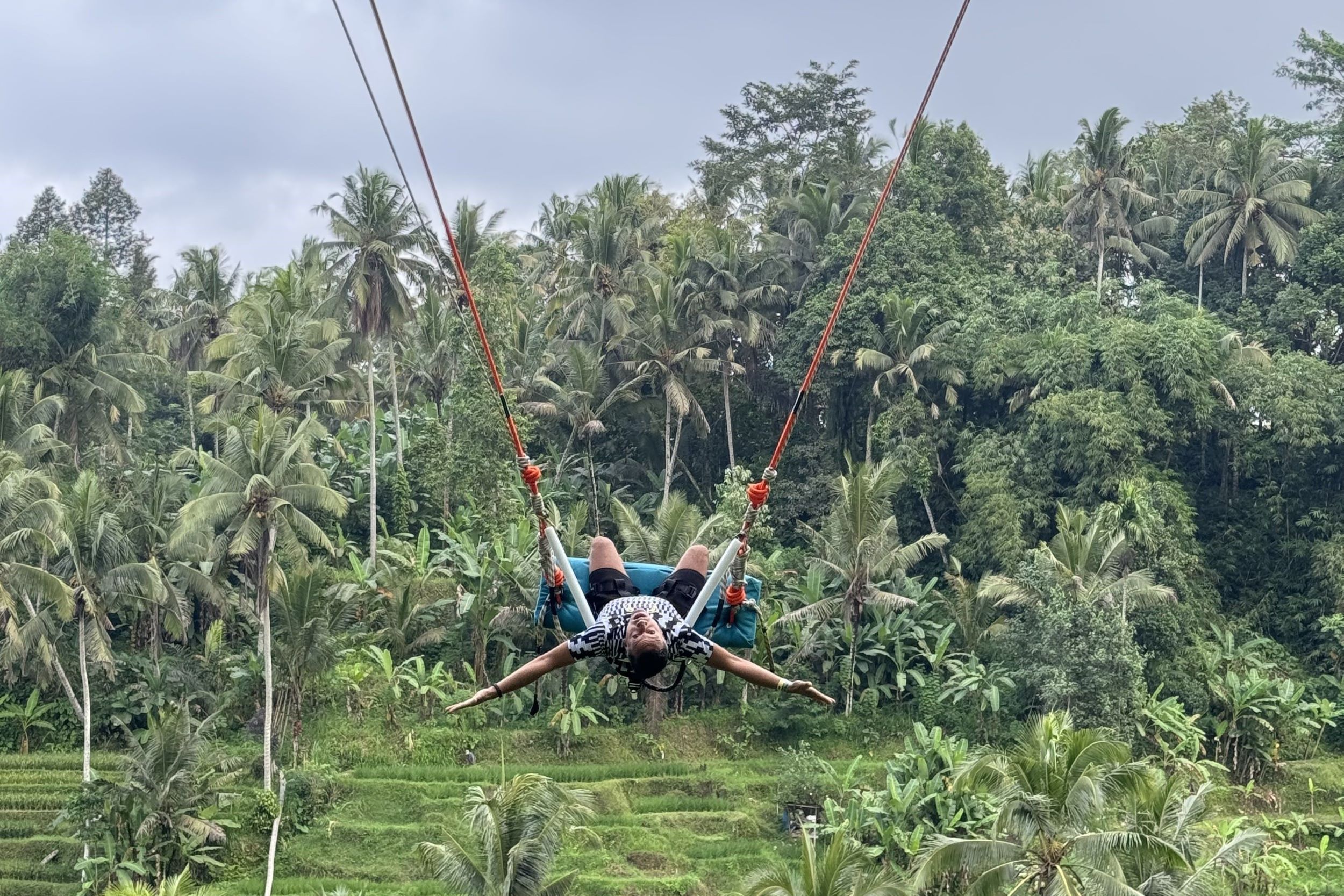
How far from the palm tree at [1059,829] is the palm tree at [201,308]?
23591mm

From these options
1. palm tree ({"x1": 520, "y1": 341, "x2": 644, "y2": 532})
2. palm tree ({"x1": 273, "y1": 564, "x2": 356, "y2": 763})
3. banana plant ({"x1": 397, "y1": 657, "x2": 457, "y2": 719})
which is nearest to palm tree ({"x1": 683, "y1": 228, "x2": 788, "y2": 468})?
palm tree ({"x1": 520, "y1": 341, "x2": 644, "y2": 532})

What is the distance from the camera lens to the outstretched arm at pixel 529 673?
26.8 ft

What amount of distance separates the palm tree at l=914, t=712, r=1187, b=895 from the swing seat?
8132 mm

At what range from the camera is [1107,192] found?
3691 centimetres

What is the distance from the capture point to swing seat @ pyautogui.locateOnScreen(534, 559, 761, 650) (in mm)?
9047

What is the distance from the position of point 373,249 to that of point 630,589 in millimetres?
22860

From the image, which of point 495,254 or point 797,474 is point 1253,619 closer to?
point 797,474

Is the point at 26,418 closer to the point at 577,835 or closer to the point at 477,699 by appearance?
the point at 577,835

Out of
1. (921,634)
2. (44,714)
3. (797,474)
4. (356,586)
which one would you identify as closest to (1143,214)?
(797,474)

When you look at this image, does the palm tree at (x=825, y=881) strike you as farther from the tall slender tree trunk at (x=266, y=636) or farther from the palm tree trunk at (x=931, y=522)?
the palm tree trunk at (x=931, y=522)

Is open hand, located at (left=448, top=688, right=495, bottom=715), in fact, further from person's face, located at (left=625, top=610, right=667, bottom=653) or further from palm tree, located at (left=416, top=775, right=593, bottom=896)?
palm tree, located at (left=416, top=775, right=593, bottom=896)

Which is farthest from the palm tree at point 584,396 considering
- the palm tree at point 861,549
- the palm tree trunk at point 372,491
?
the palm tree at point 861,549

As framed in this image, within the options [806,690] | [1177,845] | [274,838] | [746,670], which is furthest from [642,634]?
[274,838]

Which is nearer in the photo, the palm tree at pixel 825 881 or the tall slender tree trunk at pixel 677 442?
the palm tree at pixel 825 881
